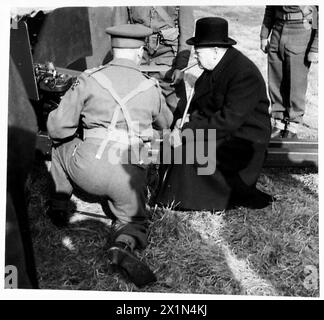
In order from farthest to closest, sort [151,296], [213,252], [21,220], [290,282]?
[213,252] < [290,282] < [151,296] < [21,220]

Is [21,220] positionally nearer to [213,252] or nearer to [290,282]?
[213,252]

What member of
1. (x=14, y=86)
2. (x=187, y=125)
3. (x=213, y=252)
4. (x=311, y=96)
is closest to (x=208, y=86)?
(x=187, y=125)

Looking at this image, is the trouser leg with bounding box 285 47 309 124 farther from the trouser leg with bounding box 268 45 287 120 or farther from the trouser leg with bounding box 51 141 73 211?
the trouser leg with bounding box 51 141 73 211

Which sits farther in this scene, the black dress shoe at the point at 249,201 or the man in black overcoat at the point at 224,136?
the black dress shoe at the point at 249,201

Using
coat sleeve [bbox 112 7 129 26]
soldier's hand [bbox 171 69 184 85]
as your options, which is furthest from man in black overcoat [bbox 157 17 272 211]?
coat sleeve [bbox 112 7 129 26]

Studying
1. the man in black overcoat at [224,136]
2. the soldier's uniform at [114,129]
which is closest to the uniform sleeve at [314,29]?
the man in black overcoat at [224,136]

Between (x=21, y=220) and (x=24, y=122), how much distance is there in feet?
1.85

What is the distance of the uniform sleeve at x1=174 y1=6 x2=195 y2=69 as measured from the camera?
5016 mm

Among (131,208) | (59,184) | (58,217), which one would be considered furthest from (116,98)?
(58,217)

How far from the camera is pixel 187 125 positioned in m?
4.21

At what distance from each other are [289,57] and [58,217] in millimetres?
3143

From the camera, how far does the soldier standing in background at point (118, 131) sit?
344 centimetres

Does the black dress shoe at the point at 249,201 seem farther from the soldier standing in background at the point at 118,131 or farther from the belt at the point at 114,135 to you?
the belt at the point at 114,135

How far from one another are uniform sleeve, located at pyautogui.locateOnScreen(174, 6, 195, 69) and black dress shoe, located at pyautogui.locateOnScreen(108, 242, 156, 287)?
237cm
